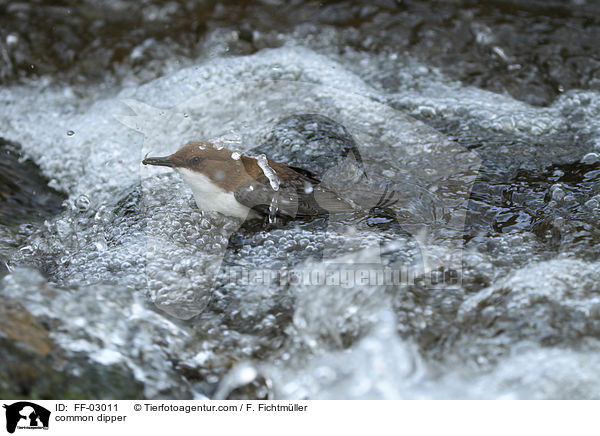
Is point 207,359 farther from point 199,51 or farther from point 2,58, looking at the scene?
point 2,58

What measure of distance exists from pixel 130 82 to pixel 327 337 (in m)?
3.56

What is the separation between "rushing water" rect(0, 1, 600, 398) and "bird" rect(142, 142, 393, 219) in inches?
4.5

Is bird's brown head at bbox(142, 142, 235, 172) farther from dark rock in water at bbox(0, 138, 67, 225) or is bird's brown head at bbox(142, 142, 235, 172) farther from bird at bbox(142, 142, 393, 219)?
dark rock in water at bbox(0, 138, 67, 225)

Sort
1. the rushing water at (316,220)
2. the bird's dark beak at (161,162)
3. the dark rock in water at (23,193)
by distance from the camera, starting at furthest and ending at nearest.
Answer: the dark rock in water at (23,193) < the bird's dark beak at (161,162) < the rushing water at (316,220)

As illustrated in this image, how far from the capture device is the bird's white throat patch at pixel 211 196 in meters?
3.12

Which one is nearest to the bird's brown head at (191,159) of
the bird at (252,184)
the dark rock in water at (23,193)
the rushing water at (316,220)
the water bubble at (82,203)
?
the bird at (252,184)

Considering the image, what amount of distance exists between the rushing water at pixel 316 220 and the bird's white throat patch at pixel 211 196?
0.25 feet

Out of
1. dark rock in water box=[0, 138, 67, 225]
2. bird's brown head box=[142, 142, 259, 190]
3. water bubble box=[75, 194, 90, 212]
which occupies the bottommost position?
dark rock in water box=[0, 138, 67, 225]

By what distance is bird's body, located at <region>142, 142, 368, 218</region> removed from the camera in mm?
3086
